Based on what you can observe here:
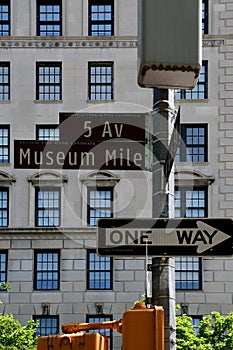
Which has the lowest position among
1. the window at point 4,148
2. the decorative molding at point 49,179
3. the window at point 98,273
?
the window at point 98,273

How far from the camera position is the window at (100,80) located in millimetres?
50703

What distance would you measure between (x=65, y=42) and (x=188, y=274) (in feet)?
41.4

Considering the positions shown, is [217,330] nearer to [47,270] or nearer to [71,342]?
[47,270]

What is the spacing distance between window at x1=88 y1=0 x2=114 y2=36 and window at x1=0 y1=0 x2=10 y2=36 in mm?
3986

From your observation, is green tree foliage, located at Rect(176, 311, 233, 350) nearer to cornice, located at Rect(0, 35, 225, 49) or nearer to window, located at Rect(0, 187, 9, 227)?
window, located at Rect(0, 187, 9, 227)

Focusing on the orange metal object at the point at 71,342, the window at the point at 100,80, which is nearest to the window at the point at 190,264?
the window at the point at 100,80

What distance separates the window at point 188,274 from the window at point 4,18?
13.8m

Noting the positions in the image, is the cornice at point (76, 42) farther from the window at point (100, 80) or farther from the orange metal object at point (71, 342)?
the orange metal object at point (71, 342)

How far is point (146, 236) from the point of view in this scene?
730 centimetres

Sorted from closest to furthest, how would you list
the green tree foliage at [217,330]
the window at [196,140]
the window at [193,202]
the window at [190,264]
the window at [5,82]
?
the green tree foliage at [217,330] < the window at [193,202] < the window at [190,264] < the window at [196,140] < the window at [5,82]

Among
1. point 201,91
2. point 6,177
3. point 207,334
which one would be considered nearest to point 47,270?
point 6,177

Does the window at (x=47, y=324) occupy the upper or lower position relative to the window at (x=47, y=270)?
lower

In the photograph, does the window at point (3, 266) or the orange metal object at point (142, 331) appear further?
the window at point (3, 266)

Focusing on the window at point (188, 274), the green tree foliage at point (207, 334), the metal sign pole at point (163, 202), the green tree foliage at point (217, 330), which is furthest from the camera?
the window at point (188, 274)
